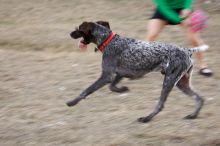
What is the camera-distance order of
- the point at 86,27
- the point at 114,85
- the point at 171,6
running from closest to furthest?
the point at 86,27, the point at 114,85, the point at 171,6

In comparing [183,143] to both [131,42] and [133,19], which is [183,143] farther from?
[133,19]

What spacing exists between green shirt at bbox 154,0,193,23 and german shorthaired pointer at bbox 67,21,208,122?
1433mm

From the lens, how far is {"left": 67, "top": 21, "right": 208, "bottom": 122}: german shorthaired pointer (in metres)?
6.23

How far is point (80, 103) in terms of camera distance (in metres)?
7.27

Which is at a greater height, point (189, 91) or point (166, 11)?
point (166, 11)

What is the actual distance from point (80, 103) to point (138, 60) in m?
1.31

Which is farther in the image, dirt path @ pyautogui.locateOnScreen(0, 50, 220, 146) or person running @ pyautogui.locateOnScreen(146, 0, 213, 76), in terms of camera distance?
person running @ pyautogui.locateOnScreen(146, 0, 213, 76)

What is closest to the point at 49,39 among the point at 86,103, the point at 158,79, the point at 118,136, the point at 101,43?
the point at 158,79

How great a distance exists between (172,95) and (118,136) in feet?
6.04

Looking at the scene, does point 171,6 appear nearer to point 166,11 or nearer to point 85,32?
point 166,11

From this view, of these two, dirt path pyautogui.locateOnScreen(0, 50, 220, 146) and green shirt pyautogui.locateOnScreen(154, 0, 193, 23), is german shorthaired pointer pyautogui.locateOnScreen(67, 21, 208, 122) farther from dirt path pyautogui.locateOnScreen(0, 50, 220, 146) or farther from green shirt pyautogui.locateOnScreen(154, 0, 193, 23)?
green shirt pyautogui.locateOnScreen(154, 0, 193, 23)

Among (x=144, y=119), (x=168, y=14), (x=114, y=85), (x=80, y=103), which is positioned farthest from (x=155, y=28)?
(x=144, y=119)

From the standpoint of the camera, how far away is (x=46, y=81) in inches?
334

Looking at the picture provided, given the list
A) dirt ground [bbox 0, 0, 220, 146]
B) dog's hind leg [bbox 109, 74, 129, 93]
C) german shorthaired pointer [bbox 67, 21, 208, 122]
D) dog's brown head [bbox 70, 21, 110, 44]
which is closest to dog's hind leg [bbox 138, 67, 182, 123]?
german shorthaired pointer [bbox 67, 21, 208, 122]
